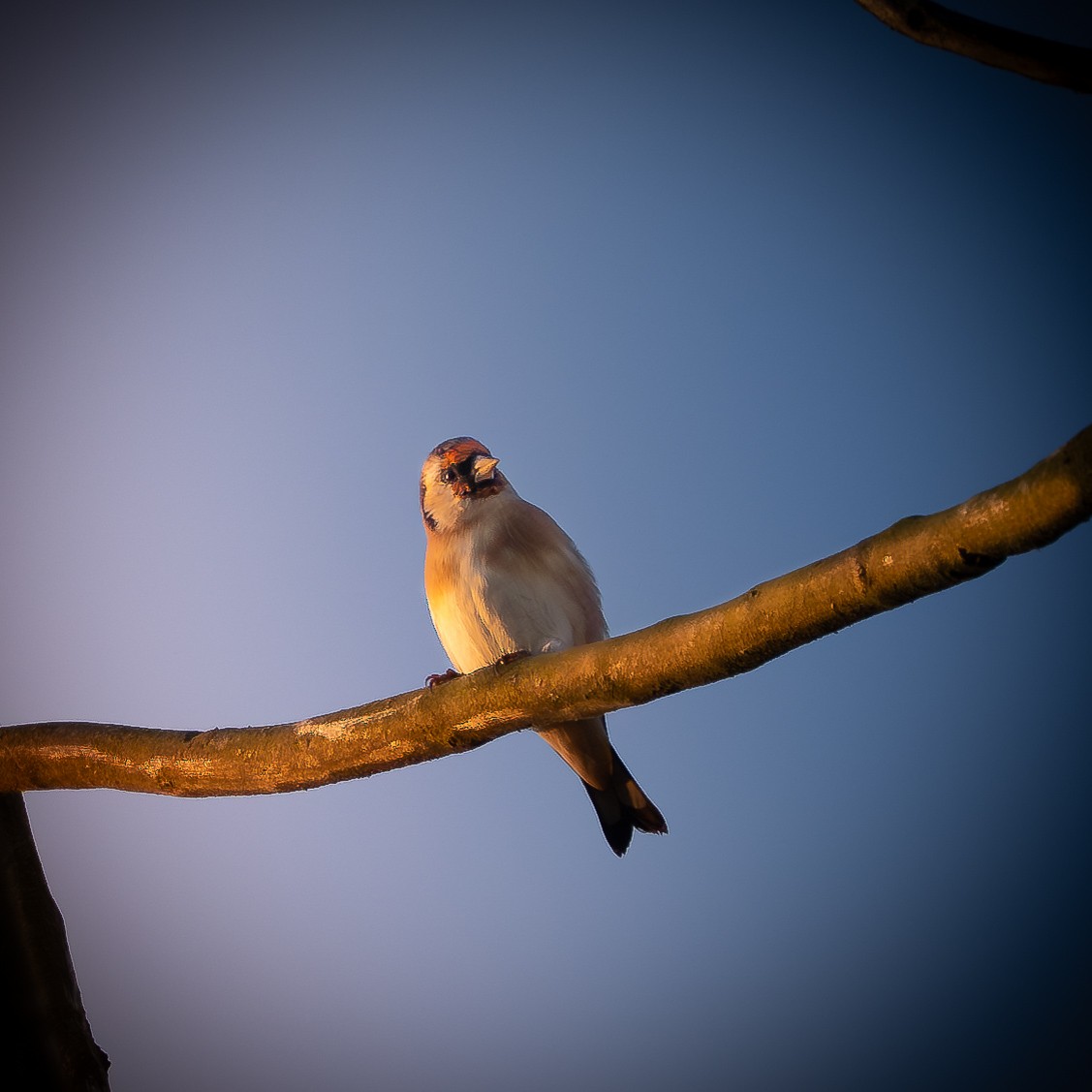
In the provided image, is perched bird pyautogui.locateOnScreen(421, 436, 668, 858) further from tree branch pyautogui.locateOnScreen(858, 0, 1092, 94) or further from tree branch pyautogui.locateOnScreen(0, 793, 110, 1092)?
tree branch pyautogui.locateOnScreen(858, 0, 1092, 94)

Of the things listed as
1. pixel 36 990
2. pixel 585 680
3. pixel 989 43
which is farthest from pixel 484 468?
pixel 989 43

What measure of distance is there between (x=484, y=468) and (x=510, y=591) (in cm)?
57

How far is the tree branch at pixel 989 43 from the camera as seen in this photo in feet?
5.36

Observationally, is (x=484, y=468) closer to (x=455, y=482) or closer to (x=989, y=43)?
(x=455, y=482)

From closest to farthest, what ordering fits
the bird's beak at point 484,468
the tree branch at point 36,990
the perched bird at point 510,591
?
1. the tree branch at point 36,990
2. the perched bird at point 510,591
3. the bird's beak at point 484,468

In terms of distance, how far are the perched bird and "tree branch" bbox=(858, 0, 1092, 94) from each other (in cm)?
246

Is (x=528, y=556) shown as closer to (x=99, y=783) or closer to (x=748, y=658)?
(x=99, y=783)

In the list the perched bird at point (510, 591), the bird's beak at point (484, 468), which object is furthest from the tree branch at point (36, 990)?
the bird's beak at point (484, 468)

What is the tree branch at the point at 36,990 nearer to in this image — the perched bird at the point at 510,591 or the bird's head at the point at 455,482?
the perched bird at the point at 510,591

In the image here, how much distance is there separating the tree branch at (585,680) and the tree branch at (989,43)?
664 millimetres

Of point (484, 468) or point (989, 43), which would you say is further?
point (484, 468)

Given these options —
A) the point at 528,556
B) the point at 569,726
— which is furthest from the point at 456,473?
the point at 569,726

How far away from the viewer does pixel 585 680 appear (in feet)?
7.43

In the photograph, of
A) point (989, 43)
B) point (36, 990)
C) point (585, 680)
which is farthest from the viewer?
point (36, 990)
